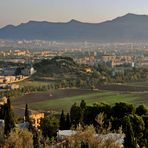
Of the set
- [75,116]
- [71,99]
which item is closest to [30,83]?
[71,99]

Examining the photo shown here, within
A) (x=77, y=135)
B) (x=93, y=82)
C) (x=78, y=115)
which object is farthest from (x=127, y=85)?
(x=77, y=135)

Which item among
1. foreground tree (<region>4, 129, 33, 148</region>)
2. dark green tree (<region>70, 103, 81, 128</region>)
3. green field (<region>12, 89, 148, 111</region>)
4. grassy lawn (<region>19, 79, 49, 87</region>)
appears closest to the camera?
foreground tree (<region>4, 129, 33, 148</region>)

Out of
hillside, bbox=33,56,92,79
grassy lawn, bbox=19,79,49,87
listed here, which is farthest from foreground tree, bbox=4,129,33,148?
hillside, bbox=33,56,92,79

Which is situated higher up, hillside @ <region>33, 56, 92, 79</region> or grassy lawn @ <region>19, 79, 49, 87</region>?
hillside @ <region>33, 56, 92, 79</region>

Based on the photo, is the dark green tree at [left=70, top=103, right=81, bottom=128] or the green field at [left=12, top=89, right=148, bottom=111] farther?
the green field at [left=12, top=89, right=148, bottom=111]

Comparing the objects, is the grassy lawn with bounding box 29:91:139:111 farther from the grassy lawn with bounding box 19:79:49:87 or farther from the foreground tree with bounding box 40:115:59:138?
the foreground tree with bounding box 40:115:59:138

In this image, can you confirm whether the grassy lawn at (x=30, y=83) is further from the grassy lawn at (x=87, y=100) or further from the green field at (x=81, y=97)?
the grassy lawn at (x=87, y=100)

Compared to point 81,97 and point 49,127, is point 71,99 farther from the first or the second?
point 49,127

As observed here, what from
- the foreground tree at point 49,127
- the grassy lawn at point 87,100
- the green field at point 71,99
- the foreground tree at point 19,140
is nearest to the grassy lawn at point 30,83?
the green field at point 71,99
